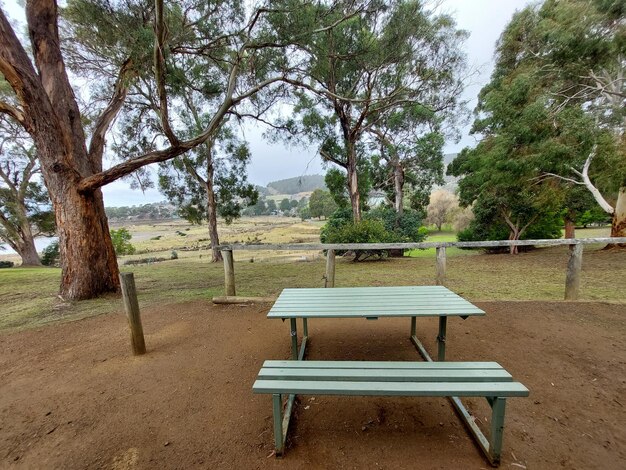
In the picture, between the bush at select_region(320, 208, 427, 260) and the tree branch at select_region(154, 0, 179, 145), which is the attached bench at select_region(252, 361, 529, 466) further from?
the bush at select_region(320, 208, 427, 260)

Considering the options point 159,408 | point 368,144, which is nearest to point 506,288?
point 159,408

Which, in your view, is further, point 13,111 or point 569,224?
point 569,224

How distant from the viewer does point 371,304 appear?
2.51 m

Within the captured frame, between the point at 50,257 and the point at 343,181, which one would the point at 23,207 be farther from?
the point at 343,181

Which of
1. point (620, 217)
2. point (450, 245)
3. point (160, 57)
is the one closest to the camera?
point (160, 57)

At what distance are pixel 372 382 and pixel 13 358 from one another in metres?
4.15

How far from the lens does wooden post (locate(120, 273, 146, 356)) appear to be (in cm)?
296

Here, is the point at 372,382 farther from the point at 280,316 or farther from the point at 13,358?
the point at 13,358

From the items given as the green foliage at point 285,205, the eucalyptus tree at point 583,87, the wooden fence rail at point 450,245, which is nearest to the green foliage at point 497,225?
the eucalyptus tree at point 583,87

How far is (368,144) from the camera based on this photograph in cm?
1490

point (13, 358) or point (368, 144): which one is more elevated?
point (368, 144)

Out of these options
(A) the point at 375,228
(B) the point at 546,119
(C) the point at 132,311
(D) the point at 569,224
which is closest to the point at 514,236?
(D) the point at 569,224

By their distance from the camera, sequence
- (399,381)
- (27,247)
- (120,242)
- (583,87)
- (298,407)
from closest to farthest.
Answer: (399,381)
(298,407)
(583,87)
(27,247)
(120,242)

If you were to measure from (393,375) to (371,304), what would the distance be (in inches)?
34.8
